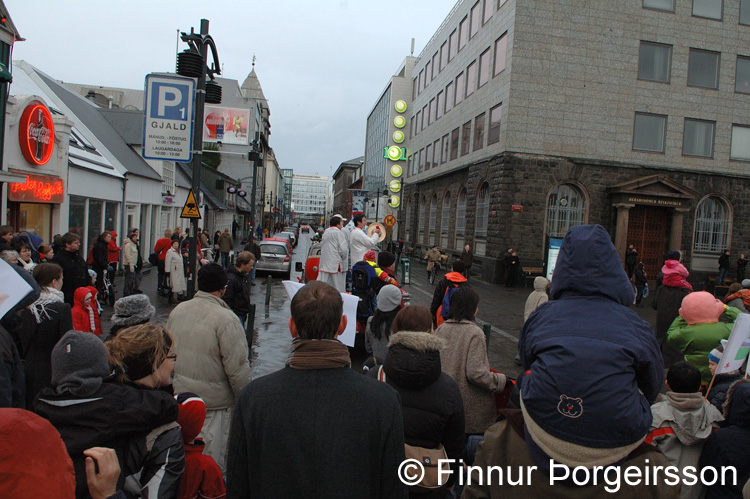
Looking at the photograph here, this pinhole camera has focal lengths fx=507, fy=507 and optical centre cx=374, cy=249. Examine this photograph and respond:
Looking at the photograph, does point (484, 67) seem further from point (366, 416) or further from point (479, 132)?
point (366, 416)

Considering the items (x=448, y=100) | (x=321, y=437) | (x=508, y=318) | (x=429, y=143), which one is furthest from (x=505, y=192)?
(x=321, y=437)

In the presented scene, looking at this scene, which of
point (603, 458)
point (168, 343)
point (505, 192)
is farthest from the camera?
point (505, 192)

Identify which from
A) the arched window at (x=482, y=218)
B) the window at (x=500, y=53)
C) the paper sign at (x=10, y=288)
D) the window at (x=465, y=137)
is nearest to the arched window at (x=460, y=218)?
the window at (x=465, y=137)

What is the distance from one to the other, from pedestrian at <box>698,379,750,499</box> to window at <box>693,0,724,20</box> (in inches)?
1063

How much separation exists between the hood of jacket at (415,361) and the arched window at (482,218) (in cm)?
2188

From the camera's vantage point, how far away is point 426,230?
37719 mm

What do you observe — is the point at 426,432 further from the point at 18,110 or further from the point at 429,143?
the point at 429,143

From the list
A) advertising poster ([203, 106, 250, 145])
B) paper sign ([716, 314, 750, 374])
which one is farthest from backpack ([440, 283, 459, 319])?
advertising poster ([203, 106, 250, 145])

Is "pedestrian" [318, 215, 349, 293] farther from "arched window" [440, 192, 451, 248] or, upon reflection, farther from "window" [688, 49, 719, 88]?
"arched window" [440, 192, 451, 248]

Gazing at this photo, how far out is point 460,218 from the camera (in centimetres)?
3014

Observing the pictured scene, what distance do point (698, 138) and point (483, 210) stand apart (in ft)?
34.6

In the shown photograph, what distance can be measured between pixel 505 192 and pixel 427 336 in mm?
20709

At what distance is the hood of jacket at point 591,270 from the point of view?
2094mm

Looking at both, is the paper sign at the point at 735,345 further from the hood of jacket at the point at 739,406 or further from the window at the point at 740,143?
the window at the point at 740,143
